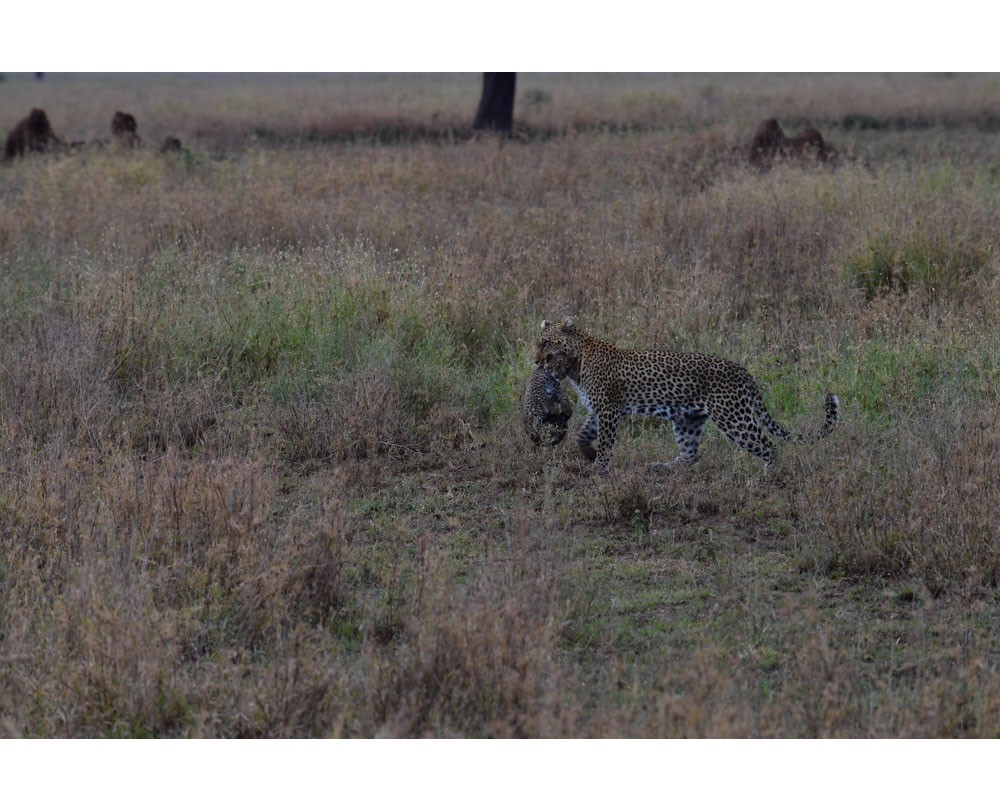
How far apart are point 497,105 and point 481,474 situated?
17.7 meters

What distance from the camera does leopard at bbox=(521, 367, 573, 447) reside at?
7.54 meters

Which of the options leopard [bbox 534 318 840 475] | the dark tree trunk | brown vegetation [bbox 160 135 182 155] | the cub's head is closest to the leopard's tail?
leopard [bbox 534 318 840 475]

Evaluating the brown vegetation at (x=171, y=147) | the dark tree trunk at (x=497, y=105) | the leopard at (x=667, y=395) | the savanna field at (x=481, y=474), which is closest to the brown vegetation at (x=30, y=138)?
the brown vegetation at (x=171, y=147)

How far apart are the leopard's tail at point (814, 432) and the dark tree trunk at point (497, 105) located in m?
17.5

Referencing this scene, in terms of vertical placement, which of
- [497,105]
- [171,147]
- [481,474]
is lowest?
[481,474]

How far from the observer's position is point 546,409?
754 centimetres

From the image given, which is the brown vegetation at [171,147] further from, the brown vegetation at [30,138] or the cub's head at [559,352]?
the cub's head at [559,352]

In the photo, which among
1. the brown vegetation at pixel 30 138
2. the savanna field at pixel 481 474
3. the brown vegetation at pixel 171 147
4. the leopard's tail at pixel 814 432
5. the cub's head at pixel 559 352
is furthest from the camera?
the brown vegetation at pixel 30 138

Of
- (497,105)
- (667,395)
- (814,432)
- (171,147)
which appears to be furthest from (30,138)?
(814,432)

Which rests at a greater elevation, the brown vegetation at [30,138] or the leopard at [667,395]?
the brown vegetation at [30,138]

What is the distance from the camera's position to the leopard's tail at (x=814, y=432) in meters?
7.13

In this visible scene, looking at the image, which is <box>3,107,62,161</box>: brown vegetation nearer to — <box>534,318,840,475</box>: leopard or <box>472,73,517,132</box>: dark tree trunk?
<box>472,73,517,132</box>: dark tree trunk

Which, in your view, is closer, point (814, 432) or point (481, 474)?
point (814, 432)

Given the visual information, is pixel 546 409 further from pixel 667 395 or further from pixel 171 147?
pixel 171 147
